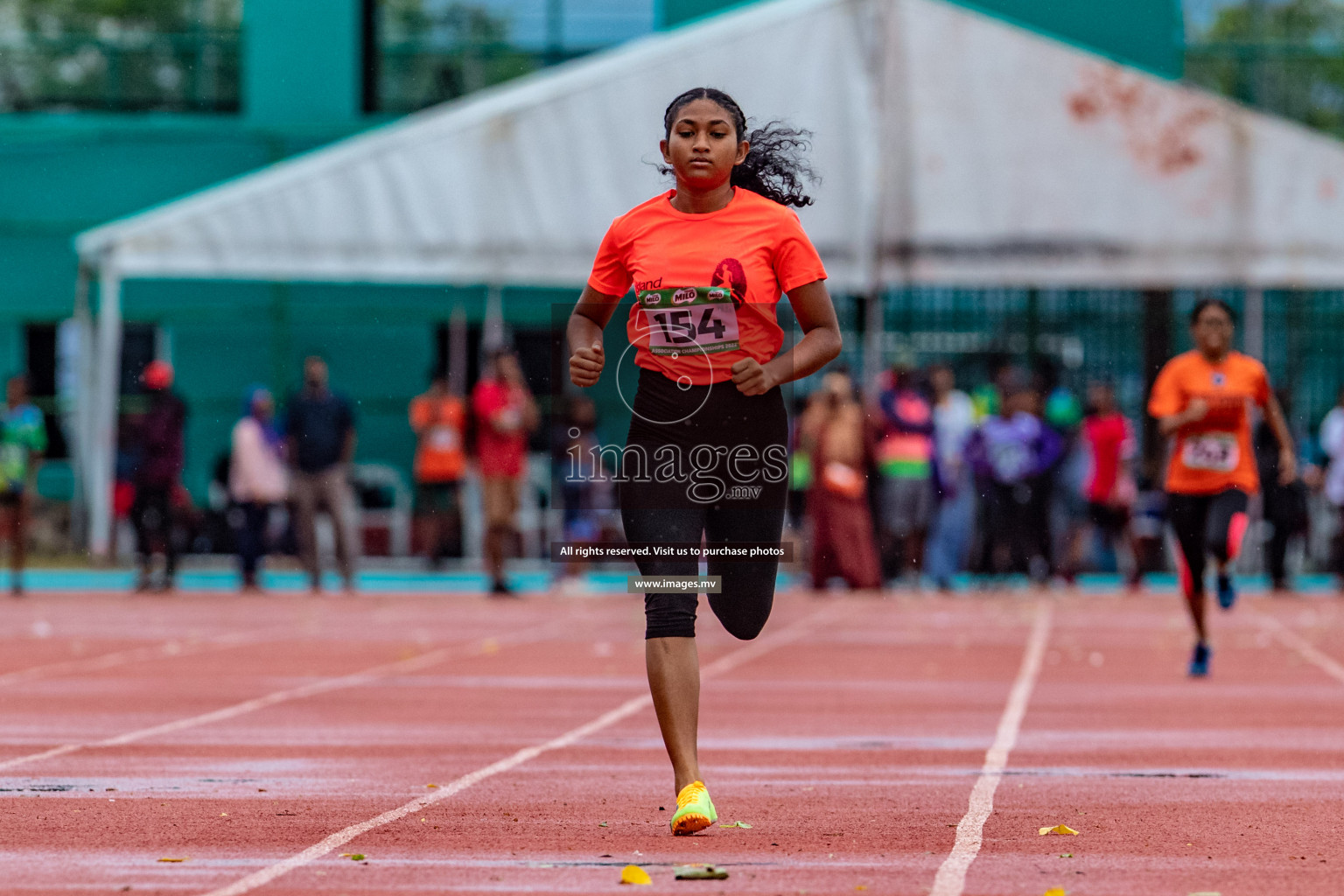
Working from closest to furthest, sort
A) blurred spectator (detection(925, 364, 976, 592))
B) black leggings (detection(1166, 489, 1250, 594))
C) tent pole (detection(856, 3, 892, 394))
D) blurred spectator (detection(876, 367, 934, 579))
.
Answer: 1. black leggings (detection(1166, 489, 1250, 594))
2. tent pole (detection(856, 3, 892, 394))
3. blurred spectator (detection(876, 367, 934, 579))
4. blurred spectator (detection(925, 364, 976, 592))

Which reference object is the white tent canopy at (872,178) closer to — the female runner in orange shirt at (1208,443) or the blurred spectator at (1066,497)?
the blurred spectator at (1066,497)

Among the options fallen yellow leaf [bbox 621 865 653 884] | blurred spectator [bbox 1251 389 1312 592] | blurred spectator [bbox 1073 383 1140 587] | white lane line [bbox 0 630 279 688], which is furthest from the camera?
blurred spectator [bbox 1073 383 1140 587]

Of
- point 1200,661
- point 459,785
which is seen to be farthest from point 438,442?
Result: point 459,785

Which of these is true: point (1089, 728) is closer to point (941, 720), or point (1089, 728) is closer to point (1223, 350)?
point (941, 720)

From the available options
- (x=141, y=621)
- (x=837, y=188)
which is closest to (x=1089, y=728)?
(x=141, y=621)

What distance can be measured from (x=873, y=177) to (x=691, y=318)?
45.5 ft

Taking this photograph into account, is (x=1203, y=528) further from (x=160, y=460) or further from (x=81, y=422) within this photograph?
(x=81, y=422)

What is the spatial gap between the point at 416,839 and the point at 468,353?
21.2 meters

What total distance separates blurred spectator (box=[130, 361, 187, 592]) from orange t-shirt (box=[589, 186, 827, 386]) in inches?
565

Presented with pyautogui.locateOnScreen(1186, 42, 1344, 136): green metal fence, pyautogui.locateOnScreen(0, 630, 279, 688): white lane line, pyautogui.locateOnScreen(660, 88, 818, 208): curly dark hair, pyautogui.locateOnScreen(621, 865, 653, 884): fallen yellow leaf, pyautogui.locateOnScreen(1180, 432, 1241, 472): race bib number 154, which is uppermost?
pyautogui.locateOnScreen(1186, 42, 1344, 136): green metal fence

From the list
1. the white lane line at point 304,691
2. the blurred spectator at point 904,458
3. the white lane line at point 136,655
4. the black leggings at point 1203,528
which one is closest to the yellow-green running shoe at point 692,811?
the white lane line at point 304,691

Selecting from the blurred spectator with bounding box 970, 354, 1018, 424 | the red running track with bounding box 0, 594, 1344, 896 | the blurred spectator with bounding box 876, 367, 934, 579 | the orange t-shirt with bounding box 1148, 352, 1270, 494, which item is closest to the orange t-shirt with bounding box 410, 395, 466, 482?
the blurred spectator with bounding box 876, 367, 934, 579

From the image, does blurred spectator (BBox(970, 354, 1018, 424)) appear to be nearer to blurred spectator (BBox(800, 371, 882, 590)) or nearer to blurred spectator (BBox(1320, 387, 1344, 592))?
blurred spectator (BBox(800, 371, 882, 590))

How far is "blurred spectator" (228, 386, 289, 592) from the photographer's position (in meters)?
21.0
